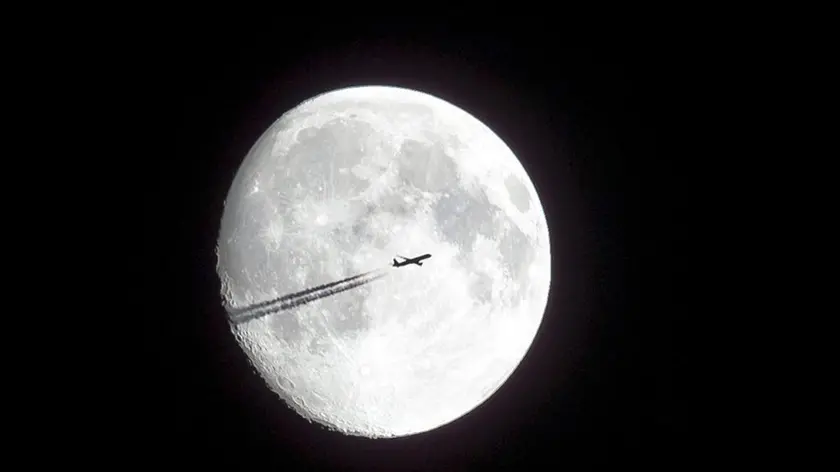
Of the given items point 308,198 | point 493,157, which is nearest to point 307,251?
point 308,198

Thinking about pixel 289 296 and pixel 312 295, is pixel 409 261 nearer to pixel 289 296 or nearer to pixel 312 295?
pixel 312 295

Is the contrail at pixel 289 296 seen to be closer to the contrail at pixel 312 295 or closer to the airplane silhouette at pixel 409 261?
the contrail at pixel 312 295

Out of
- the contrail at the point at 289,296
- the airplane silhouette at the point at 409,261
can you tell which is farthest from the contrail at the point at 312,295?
the airplane silhouette at the point at 409,261

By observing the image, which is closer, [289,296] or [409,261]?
[409,261]

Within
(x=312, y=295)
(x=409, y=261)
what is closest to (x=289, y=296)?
(x=312, y=295)

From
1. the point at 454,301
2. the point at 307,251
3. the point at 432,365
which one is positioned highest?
the point at 307,251

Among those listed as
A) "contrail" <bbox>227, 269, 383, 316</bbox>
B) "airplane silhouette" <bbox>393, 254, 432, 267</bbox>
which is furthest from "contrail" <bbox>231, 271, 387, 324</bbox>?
"airplane silhouette" <bbox>393, 254, 432, 267</bbox>

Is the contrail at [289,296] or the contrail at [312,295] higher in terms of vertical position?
the contrail at [289,296]

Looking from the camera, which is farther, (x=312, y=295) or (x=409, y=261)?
(x=312, y=295)

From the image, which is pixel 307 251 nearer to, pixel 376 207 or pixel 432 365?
pixel 376 207

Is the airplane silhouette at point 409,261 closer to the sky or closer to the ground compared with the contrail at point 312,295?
closer to the sky

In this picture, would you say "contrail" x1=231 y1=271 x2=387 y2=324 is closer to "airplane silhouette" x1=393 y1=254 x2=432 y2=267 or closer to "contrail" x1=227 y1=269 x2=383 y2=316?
"contrail" x1=227 y1=269 x2=383 y2=316
